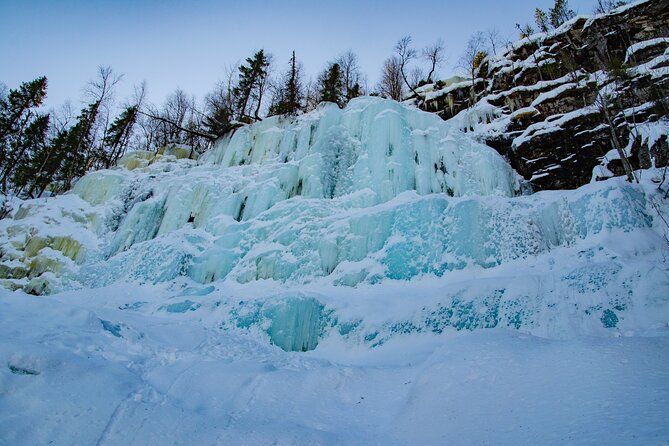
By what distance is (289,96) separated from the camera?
20.2 meters

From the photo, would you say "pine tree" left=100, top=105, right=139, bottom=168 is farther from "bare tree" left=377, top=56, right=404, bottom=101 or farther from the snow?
the snow

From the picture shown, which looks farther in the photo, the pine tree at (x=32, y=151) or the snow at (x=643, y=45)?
the pine tree at (x=32, y=151)

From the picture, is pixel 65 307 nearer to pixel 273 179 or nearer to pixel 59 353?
pixel 59 353

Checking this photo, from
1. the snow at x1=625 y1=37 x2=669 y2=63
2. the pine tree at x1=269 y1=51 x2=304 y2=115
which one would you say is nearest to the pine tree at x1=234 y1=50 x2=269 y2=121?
the pine tree at x1=269 y1=51 x2=304 y2=115

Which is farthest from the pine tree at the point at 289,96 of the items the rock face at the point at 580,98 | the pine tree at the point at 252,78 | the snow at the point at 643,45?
the snow at the point at 643,45

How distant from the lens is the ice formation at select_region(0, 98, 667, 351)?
7332 mm

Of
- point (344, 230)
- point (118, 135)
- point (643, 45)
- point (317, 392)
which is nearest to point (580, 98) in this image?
point (643, 45)

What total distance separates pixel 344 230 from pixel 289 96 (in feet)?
41.7

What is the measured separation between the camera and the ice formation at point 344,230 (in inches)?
289

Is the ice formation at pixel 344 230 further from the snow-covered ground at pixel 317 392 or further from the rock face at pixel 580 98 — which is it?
the snow-covered ground at pixel 317 392

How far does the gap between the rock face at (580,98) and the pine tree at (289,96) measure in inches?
338

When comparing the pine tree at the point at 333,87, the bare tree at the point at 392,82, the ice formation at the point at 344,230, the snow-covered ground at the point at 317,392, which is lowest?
the snow-covered ground at the point at 317,392

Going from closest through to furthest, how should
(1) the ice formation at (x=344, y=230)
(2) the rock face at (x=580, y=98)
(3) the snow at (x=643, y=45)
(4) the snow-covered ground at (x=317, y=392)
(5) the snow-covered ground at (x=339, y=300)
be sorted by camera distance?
1. (4) the snow-covered ground at (x=317, y=392)
2. (5) the snow-covered ground at (x=339, y=300)
3. (1) the ice formation at (x=344, y=230)
4. (2) the rock face at (x=580, y=98)
5. (3) the snow at (x=643, y=45)

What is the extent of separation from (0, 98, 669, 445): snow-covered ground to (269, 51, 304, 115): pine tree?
408 centimetres
